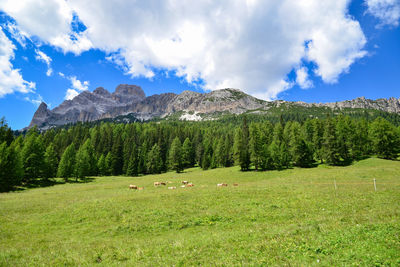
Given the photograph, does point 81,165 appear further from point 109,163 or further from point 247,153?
point 247,153

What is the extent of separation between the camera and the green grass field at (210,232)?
8.23 meters

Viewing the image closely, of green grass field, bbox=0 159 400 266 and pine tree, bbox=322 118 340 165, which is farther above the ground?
pine tree, bbox=322 118 340 165

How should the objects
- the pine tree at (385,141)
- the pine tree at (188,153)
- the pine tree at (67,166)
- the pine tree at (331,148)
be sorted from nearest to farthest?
the pine tree at (331,148) < the pine tree at (67,166) < the pine tree at (385,141) < the pine tree at (188,153)

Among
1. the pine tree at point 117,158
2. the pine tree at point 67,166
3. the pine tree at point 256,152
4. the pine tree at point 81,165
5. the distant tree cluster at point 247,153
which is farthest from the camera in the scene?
the pine tree at point 117,158

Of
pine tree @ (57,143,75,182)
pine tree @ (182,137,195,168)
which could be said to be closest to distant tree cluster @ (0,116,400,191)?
pine tree @ (57,143,75,182)

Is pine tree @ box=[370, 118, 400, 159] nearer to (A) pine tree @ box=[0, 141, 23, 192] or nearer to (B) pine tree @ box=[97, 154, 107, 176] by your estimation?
(B) pine tree @ box=[97, 154, 107, 176]

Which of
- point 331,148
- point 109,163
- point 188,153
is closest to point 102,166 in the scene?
point 109,163

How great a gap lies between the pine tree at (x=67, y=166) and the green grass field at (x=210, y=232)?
4430cm

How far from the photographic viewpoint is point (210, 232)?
12.6 metres

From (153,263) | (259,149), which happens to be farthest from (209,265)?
(259,149)

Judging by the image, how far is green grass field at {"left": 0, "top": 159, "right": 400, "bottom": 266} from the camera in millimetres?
8227

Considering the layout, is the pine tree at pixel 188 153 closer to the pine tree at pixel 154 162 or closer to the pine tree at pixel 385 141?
the pine tree at pixel 154 162

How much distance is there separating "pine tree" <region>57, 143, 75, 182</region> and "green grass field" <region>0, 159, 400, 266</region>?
4430 centimetres

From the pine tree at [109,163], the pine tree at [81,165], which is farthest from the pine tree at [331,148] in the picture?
the pine tree at [109,163]
